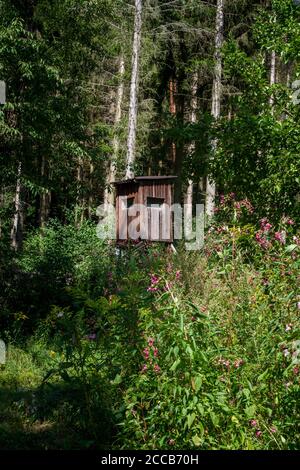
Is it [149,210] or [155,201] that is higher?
[155,201]

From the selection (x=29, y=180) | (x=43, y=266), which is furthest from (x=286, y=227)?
(x=43, y=266)

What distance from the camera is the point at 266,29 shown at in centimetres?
731

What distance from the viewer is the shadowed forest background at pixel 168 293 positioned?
3980mm

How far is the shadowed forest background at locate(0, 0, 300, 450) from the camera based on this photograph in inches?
157

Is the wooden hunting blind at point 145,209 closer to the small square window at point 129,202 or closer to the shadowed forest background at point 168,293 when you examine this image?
the small square window at point 129,202

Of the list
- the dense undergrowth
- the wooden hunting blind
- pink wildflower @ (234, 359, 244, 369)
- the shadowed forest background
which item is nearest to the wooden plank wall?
the wooden hunting blind

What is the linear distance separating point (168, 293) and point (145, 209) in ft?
41.9

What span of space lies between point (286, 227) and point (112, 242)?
1137 centimetres

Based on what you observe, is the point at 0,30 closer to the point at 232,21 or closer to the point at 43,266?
the point at 43,266

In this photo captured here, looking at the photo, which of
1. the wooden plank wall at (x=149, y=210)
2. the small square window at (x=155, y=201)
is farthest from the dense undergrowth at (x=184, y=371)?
the small square window at (x=155, y=201)

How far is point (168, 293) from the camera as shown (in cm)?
398

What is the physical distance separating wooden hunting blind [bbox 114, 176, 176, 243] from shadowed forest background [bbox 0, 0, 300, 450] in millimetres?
1315

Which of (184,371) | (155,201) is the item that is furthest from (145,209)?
(184,371)

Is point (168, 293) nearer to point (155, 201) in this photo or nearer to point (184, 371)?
point (184, 371)
